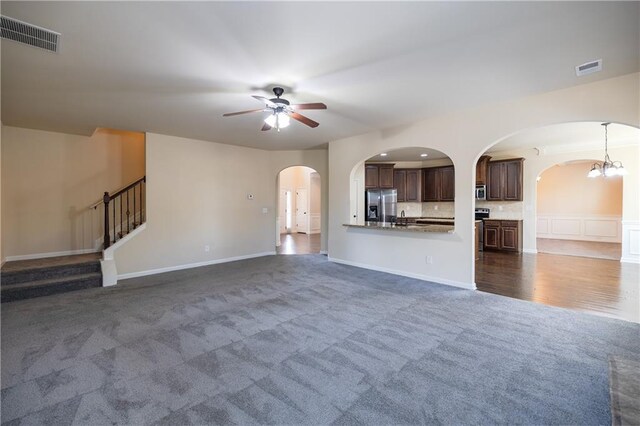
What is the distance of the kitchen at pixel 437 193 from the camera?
7578 millimetres

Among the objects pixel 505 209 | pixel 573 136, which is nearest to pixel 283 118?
pixel 573 136

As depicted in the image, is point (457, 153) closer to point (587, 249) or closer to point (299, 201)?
point (587, 249)

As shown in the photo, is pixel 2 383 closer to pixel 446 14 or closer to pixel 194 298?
pixel 194 298

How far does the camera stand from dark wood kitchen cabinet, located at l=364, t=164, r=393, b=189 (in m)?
8.12

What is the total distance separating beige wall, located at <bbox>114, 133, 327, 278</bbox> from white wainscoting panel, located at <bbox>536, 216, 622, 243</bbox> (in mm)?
9246

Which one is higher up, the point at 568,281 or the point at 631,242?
the point at 631,242

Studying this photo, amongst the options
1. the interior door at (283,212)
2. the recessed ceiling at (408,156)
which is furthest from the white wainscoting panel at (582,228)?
the interior door at (283,212)

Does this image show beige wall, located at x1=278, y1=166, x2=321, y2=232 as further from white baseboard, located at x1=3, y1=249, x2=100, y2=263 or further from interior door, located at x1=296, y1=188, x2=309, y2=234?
white baseboard, located at x1=3, y1=249, x2=100, y2=263

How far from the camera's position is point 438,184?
28.1 feet

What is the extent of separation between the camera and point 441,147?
4.59 meters

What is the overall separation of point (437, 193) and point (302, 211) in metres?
5.95

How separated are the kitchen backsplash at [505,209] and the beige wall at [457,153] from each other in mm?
1975

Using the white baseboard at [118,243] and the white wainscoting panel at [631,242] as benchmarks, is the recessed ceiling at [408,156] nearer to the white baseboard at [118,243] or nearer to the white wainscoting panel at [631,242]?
the white wainscoting panel at [631,242]

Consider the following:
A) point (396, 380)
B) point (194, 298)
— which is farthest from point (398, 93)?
point (194, 298)
